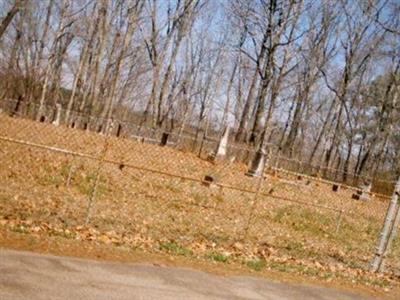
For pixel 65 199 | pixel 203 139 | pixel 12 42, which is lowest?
pixel 65 199

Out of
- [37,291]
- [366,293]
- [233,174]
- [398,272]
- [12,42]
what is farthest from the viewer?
[12,42]

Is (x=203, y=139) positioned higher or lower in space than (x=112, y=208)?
higher

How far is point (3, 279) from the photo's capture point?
588cm

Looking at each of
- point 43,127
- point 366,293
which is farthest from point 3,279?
point 43,127

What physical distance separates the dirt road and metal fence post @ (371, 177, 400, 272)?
3.28 metres

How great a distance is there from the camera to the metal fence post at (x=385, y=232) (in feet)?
38.2

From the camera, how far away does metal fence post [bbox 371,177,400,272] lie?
38.2 feet

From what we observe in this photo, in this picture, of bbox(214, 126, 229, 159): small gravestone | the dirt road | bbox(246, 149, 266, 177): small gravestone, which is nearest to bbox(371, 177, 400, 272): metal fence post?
the dirt road

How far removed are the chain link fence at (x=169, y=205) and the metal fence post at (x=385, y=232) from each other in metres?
0.39

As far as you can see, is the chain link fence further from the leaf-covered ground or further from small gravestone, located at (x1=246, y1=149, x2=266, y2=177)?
small gravestone, located at (x1=246, y1=149, x2=266, y2=177)

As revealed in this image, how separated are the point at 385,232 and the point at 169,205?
20.2 feet

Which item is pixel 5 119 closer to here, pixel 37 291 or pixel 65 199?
pixel 65 199

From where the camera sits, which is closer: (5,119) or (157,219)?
(157,219)

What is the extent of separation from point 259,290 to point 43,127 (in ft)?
45.6
